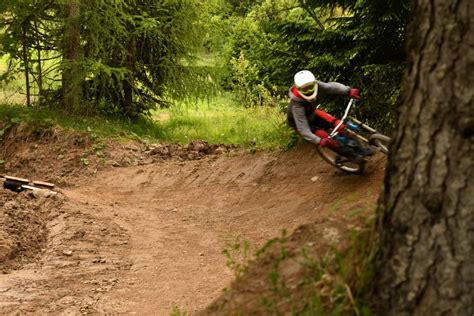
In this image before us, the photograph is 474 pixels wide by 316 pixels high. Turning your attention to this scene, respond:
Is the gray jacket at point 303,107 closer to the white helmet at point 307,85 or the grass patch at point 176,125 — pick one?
the white helmet at point 307,85

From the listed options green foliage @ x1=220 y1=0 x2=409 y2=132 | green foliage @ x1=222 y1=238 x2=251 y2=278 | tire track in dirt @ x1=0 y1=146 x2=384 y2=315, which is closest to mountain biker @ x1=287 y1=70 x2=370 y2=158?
tire track in dirt @ x1=0 y1=146 x2=384 y2=315

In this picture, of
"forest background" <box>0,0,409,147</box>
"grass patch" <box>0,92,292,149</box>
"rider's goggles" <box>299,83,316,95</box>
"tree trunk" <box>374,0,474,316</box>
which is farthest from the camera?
"forest background" <box>0,0,409,147</box>

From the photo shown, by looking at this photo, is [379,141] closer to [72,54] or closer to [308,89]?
[308,89]

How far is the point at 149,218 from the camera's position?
11.5 metres

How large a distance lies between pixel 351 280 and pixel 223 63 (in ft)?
54.5

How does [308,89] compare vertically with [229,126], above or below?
above

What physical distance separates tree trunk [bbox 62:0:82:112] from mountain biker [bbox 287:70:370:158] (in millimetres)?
9116

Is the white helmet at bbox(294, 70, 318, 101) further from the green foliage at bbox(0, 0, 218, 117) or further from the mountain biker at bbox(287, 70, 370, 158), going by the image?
the green foliage at bbox(0, 0, 218, 117)

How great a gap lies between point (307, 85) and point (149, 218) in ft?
14.7

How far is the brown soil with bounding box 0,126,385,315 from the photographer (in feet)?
24.7

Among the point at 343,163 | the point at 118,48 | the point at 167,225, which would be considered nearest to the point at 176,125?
the point at 118,48

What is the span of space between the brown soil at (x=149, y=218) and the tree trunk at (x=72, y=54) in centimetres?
145

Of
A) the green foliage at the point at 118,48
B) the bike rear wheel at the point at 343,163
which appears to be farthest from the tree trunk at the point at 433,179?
the green foliage at the point at 118,48

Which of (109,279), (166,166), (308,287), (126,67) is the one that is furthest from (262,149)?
(308,287)
